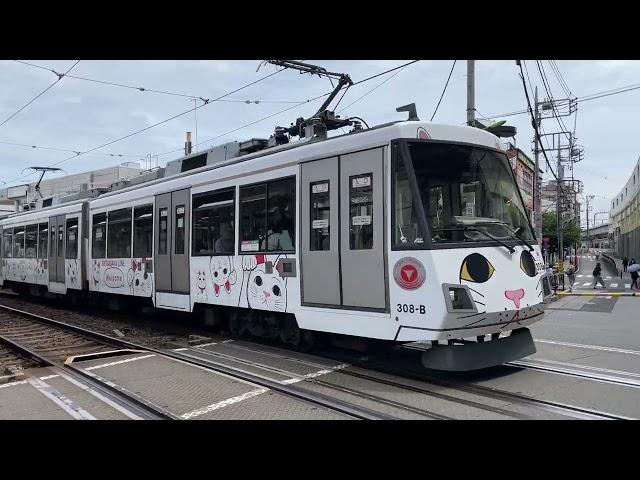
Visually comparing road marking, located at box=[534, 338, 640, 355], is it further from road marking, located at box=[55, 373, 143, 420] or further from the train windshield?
road marking, located at box=[55, 373, 143, 420]

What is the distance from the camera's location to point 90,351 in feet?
33.5

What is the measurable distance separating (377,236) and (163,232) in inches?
243

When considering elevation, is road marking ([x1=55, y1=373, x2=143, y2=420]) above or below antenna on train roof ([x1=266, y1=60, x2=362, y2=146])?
below

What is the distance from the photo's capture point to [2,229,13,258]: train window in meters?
22.3

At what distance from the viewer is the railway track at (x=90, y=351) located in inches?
241

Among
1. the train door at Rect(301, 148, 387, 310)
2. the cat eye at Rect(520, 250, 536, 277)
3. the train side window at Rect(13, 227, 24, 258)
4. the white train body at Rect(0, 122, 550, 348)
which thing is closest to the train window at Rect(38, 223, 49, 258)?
the train side window at Rect(13, 227, 24, 258)

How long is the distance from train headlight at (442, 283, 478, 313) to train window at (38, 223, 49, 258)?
1606 cm

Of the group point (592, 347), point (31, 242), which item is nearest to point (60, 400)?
point (592, 347)

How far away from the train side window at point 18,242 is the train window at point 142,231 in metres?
10.5

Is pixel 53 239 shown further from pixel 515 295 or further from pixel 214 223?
pixel 515 295

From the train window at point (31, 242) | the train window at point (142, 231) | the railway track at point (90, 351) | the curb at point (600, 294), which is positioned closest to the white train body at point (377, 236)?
the railway track at point (90, 351)

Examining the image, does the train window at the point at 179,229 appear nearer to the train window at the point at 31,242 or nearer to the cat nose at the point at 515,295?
the cat nose at the point at 515,295
